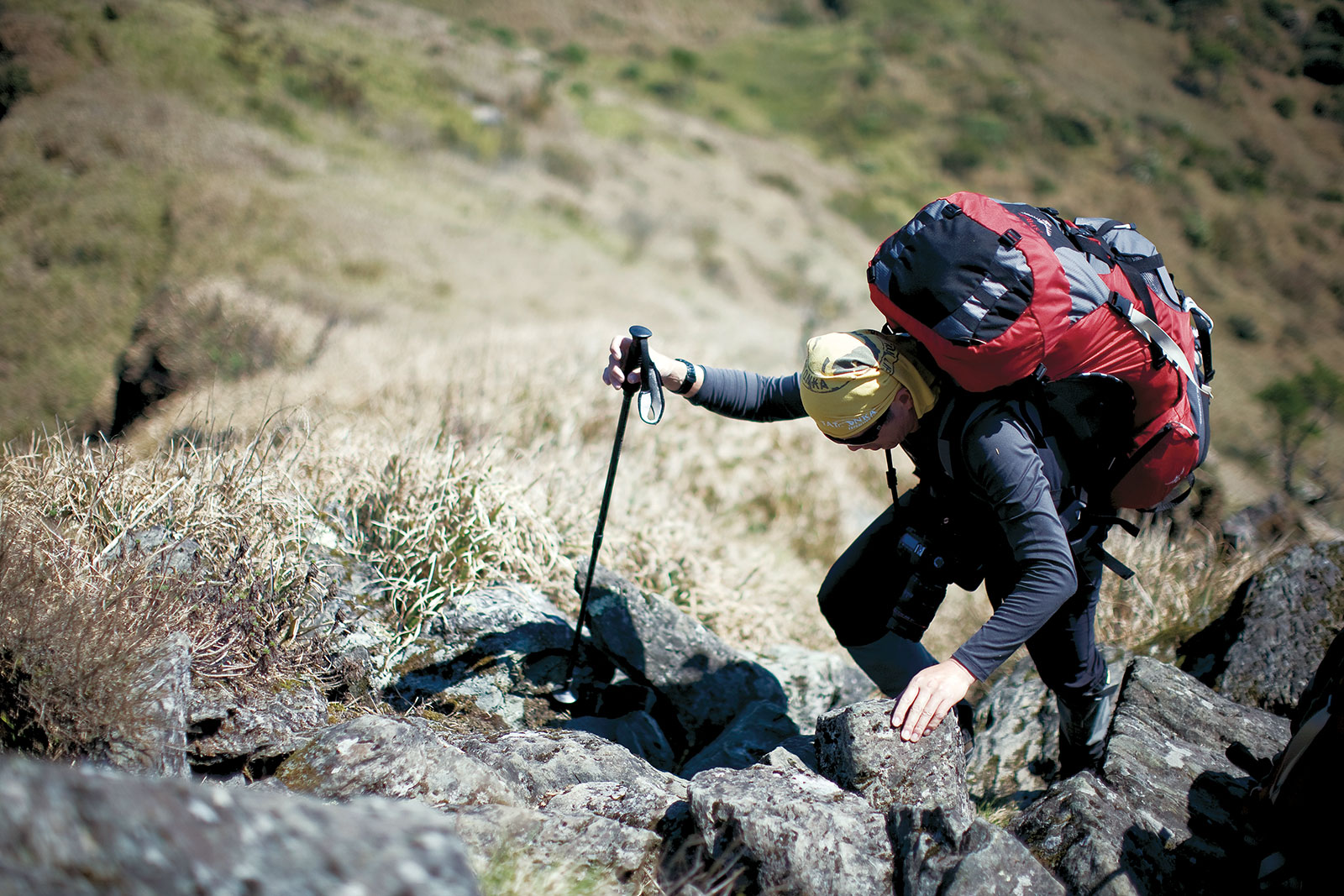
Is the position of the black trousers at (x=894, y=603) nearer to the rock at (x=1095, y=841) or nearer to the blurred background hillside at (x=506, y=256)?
the rock at (x=1095, y=841)

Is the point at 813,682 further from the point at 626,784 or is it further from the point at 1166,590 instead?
the point at 1166,590

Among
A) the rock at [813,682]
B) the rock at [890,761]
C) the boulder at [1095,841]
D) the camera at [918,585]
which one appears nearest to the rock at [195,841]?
the rock at [890,761]

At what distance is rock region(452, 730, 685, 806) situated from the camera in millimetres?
2662

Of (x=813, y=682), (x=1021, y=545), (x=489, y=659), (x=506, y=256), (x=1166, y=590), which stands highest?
(x=1021, y=545)

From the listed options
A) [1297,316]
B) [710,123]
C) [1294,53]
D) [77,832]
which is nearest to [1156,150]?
[1294,53]

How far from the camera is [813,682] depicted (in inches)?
171

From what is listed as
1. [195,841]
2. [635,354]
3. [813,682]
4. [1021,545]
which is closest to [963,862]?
[1021,545]

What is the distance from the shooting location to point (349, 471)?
184 inches

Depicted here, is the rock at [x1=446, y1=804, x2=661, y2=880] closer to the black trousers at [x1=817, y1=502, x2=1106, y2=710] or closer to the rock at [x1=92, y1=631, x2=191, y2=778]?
the rock at [x1=92, y1=631, x2=191, y2=778]

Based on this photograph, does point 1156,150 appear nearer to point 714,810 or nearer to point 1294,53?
point 1294,53

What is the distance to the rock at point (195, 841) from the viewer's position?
3.80 ft

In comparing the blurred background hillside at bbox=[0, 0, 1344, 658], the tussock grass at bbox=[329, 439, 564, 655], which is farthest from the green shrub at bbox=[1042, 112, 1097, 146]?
the tussock grass at bbox=[329, 439, 564, 655]

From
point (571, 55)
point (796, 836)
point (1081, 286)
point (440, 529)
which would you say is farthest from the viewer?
point (571, 55)

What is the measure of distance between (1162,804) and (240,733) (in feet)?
10.5
